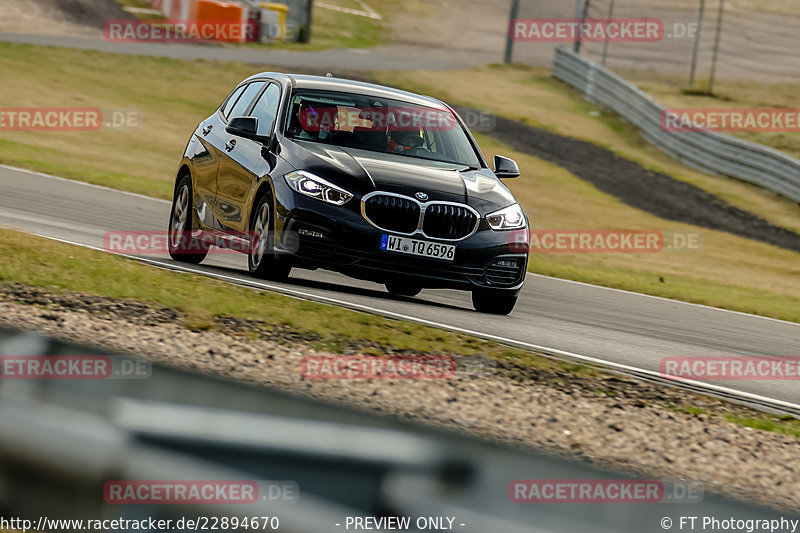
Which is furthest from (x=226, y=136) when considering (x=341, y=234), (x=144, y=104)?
(x=144, y=104)

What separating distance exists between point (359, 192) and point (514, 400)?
7.44 ft

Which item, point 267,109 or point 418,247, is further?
point 267,109

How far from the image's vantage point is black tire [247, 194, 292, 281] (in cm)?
873

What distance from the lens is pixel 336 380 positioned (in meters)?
6.77

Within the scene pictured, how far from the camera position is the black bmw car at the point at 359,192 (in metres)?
8.48

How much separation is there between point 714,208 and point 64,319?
856 inches

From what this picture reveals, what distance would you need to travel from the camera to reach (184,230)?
1063 centimetres

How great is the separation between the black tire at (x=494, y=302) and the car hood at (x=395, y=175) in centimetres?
84

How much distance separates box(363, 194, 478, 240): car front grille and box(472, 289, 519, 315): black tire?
3.07 feet
